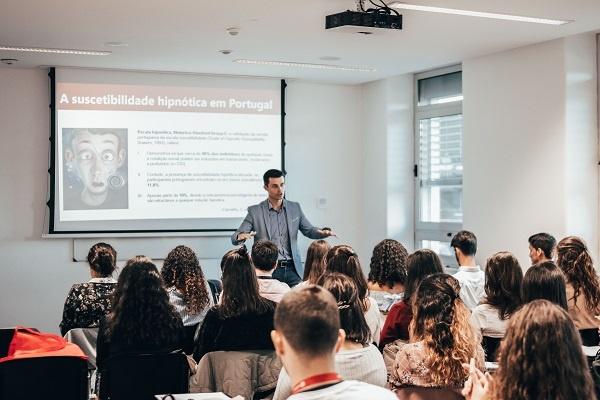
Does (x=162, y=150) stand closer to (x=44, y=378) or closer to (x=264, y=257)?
(x=264, y=257)

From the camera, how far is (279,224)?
7613mm

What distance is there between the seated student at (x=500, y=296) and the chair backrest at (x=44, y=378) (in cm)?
200

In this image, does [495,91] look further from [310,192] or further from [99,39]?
[99,39]

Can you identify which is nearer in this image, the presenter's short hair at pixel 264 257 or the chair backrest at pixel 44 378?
the chair backrest at pixel 44 378

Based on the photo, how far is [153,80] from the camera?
8.36 m

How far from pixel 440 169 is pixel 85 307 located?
5.09 metres

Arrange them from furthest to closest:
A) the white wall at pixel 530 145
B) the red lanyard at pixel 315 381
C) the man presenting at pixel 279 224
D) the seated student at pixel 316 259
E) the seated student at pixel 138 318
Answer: the man presenting at pixel 279 224, the white wall at pixel 530 145, the seated student at pixel 316 259, the seated student at pixel 138 318, the red lanyard at pixel 315 381

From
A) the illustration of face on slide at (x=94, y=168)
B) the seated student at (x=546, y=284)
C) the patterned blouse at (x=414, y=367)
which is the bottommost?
the patterned blouse at (x=414, y=367)

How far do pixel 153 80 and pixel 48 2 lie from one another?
9.87ft

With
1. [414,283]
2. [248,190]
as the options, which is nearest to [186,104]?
[248,190]

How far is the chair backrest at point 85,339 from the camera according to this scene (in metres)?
4.55

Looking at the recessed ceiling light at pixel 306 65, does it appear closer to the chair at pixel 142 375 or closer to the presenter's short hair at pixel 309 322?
the chair at pixel 142 375

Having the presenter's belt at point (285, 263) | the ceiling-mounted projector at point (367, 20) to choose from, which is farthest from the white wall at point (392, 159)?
the ceiling-mounted projector at point (367, 20)

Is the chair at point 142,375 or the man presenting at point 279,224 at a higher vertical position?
the man presenting at point 279,224
